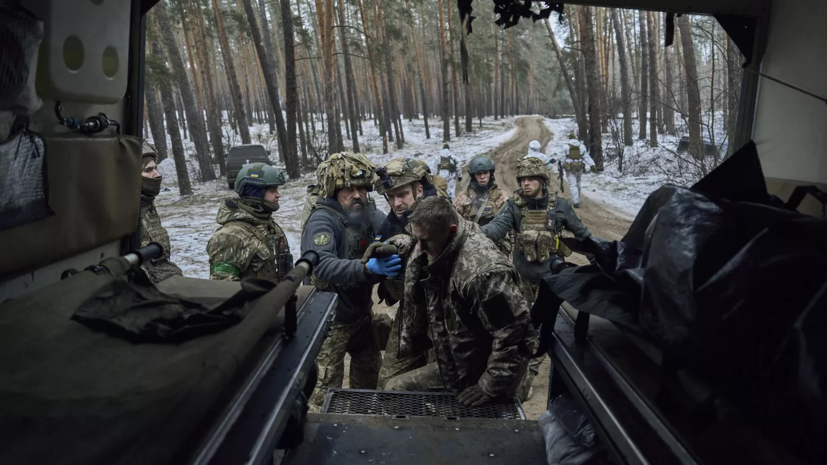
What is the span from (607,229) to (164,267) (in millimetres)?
8755

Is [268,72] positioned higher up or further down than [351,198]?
higher up

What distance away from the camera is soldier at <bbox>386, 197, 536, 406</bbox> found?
2.83 meters

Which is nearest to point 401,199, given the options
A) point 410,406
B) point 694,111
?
point 410,406

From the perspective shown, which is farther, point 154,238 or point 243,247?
point 154,238

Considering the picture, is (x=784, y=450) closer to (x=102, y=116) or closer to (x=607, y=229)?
(x=102, y=116)

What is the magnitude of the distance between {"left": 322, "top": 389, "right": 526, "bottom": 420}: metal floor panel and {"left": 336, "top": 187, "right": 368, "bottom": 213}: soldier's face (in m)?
1.77

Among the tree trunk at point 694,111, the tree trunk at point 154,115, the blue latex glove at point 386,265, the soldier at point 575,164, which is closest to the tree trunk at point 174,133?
the tree trunk at point 154,115

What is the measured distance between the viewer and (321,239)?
396cm

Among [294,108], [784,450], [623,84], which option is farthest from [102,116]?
[623,84]

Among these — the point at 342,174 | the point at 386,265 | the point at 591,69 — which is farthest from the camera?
the point at 591,69

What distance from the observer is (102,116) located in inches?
93.5

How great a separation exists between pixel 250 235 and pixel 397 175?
1459 mm

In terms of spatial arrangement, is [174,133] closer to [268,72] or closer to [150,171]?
[268,72]

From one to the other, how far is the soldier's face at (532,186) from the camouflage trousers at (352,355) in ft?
8.39
